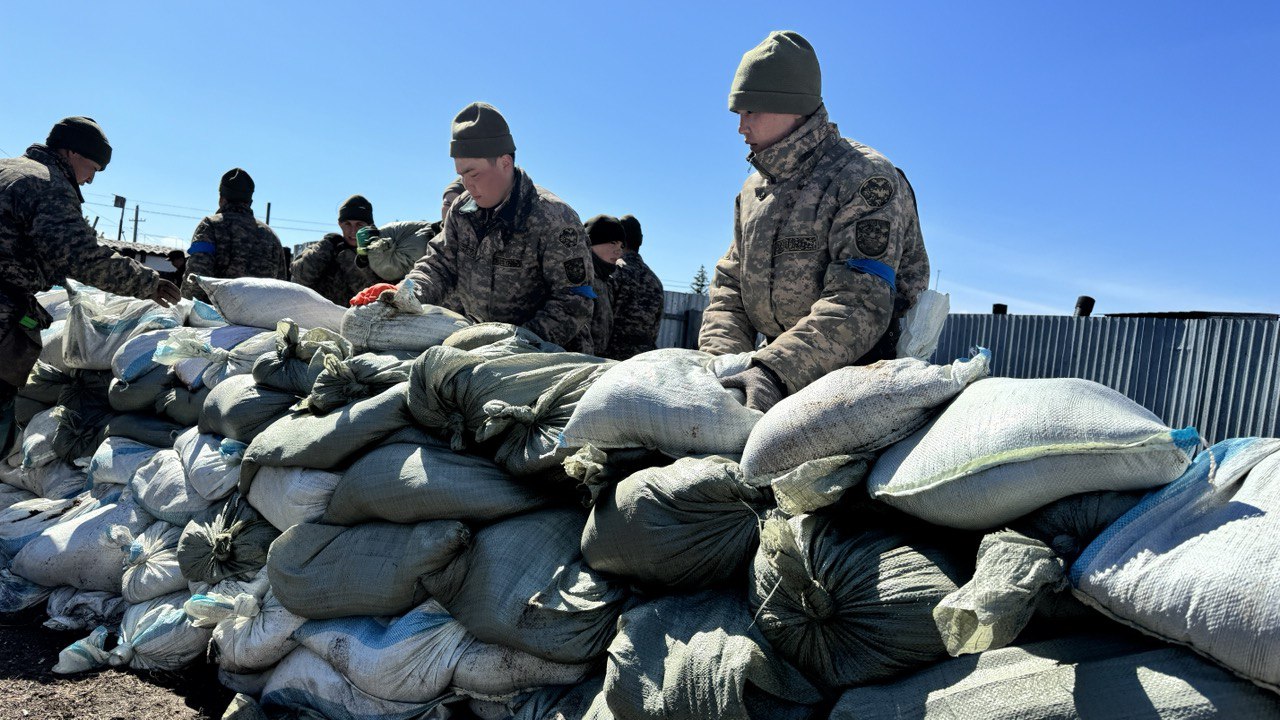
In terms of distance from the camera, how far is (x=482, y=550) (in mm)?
1865

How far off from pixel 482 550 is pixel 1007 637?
3.67 feet

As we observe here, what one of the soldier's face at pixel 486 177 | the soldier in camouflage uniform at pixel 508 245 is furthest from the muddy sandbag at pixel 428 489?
the soldier's face at pixel 486 177

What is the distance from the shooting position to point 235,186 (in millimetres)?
5914

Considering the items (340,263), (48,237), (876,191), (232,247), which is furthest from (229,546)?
(340,263)

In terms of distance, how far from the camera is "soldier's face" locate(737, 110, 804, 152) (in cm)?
222

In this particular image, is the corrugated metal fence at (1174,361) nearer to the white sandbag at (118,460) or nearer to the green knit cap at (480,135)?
the green knit cap at (480,135)

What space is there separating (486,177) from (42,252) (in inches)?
91.0

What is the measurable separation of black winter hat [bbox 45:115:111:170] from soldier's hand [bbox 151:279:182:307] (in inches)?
28.9

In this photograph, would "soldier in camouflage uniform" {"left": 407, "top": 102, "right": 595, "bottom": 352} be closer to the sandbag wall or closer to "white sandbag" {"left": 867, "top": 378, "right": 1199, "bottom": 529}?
the sandbag wall

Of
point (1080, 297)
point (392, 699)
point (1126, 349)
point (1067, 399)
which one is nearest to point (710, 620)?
point (1067, 399)

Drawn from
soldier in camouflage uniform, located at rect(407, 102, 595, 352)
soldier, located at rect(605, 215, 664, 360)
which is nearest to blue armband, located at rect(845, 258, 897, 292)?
soldier in camouflage uniform, located at rect(407, 102, 595, 352)

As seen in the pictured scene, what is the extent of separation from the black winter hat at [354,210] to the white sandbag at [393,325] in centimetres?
386

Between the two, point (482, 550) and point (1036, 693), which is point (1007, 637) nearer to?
point (1036, 693)

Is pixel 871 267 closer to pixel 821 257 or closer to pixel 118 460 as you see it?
pixel 821 257
